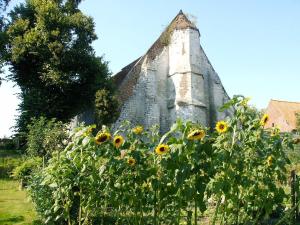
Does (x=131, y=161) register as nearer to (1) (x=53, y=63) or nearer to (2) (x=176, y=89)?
(1) (x=53, y=63)

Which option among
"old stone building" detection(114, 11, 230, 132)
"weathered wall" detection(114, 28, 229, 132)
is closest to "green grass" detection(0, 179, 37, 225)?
"weathered wall" detection(114, 28, 229, 132)

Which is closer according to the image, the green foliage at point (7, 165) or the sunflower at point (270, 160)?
the sunflower at point (270, 160)

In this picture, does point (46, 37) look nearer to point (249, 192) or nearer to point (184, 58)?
point (184, 58)

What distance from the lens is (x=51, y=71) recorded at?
26.0 meters

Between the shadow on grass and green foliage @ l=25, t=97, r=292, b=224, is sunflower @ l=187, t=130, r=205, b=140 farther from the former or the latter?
the shadow on grass

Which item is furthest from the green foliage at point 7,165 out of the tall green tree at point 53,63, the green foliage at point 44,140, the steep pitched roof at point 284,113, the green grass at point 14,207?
the steep pitched roof at point 284,113

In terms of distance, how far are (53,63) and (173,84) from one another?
9.17 m

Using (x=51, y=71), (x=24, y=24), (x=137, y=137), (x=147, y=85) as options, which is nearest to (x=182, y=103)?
(x=147, y=85)

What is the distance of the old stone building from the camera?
28906 mm

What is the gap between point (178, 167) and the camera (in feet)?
14.6

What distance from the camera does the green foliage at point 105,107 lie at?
24.9 meters

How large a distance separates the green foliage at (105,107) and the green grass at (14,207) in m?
9.63

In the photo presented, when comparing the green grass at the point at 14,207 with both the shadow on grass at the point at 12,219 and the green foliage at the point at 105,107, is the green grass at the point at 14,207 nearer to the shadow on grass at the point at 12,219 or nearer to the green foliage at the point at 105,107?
the shadow on grass at the point at 12,219

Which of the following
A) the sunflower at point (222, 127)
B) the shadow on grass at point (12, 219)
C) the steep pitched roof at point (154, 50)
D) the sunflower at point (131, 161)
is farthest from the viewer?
the steep pitched roof at point (154, 50)
